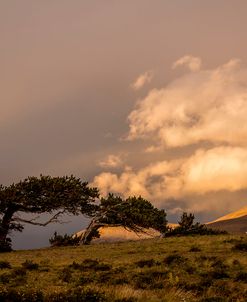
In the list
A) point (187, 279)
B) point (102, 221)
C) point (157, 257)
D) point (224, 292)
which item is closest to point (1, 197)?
point (102, 221)

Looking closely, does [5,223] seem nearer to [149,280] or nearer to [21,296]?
[149,280]

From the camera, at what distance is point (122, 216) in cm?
5538

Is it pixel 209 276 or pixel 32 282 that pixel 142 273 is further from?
pixel 32 282

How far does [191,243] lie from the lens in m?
36.8

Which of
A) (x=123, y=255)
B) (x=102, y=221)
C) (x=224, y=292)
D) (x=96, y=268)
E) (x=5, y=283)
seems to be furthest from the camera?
(x=102, y=221)

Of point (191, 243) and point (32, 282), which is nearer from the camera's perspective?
point (32, 282)

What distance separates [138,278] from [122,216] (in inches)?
1321

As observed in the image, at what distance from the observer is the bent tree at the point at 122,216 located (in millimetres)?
55312

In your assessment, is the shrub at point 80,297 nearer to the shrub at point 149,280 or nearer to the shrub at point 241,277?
the shrub at point 149,280

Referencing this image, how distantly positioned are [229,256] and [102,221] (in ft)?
96.1

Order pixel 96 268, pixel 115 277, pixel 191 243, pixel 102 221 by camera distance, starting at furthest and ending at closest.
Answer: pixel 102 221
pixel 191 243
pixel 96 268
pixel 115 277

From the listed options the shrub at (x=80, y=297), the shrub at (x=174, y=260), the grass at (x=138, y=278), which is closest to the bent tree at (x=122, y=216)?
the grass at (x=138, y=278)

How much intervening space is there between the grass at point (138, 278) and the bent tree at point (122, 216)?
21.7 m

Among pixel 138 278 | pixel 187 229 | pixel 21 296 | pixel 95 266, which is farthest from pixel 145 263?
pixel 187 229
